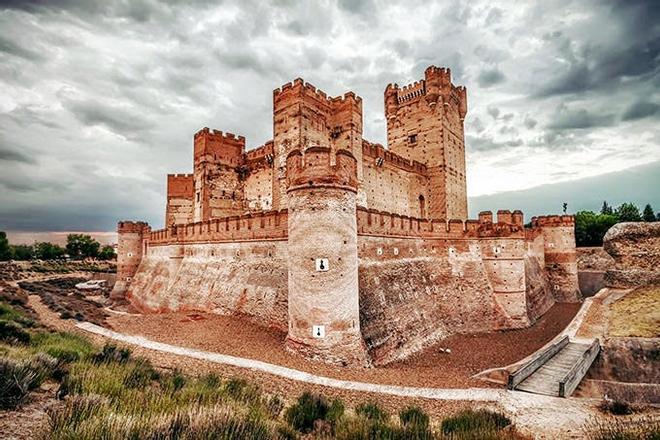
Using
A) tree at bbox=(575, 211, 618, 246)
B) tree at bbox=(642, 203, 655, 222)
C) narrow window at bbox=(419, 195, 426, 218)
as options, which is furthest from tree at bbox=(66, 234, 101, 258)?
tree at bbox=(642, 203, 655, 222)

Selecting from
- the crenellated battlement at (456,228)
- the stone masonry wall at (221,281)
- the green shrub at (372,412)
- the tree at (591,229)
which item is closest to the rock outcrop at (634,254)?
the crenellated battlement at (456,228)

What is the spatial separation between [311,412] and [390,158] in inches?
940

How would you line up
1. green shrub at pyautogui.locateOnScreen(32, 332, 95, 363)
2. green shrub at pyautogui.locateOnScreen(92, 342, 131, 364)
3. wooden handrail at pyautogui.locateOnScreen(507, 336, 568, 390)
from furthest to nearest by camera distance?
1. wooden handrail at pyautogui.locateOnScreen(507, 336, 568, 390)
2. green shrub at pyautogui.locateOnScreen(92, 342, 131, 364)
3. green shrub at pyautogui.locateOnScreen(32, 332, 95, 363)

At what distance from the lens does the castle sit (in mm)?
11469

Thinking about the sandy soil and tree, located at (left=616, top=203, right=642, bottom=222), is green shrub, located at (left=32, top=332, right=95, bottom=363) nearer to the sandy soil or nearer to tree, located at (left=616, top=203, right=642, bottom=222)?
the sandy soil

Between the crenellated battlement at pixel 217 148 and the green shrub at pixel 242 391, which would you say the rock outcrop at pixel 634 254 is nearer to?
the green shrub at pixel 242 391

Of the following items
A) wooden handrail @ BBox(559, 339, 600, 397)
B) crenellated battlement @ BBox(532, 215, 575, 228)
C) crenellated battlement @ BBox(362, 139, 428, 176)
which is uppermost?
crenellated battlement @ BBox(362, 139, 428, 176)

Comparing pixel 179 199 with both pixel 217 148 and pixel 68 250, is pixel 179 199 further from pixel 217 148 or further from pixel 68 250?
pixel 68 250

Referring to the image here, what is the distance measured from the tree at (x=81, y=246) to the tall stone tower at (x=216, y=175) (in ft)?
164

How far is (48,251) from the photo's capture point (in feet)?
202

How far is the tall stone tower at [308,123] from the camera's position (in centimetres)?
2023

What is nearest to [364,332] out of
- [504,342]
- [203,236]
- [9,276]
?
[504,342]

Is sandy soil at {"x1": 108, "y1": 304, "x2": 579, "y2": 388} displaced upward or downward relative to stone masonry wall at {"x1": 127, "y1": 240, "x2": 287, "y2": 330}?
downward

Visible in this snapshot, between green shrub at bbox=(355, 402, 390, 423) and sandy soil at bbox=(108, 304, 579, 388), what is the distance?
273 cm
